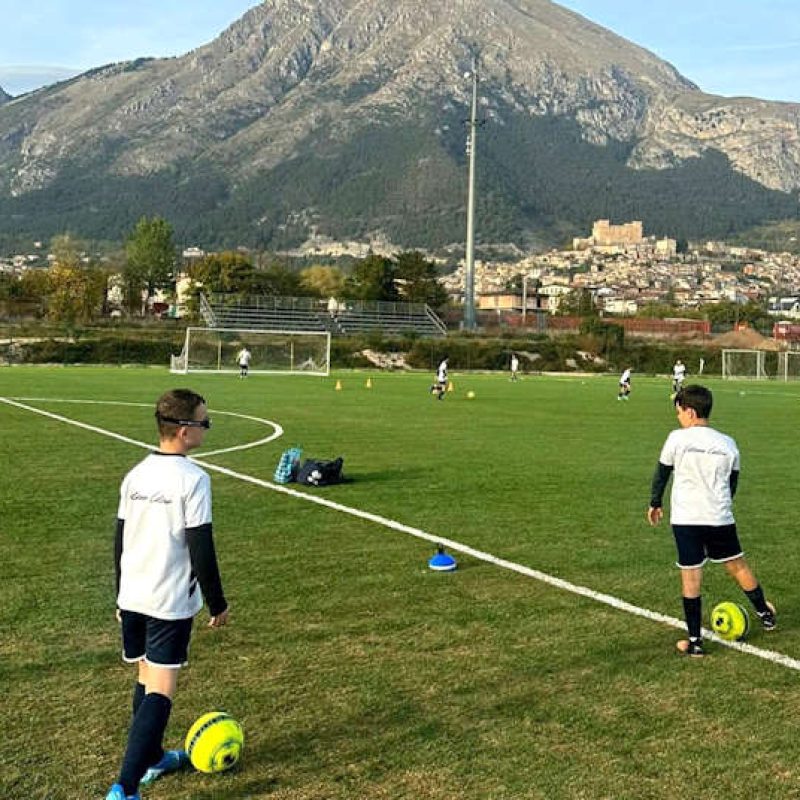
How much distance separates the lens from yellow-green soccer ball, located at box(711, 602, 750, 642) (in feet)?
24.2

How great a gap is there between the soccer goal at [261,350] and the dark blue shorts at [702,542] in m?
56.2

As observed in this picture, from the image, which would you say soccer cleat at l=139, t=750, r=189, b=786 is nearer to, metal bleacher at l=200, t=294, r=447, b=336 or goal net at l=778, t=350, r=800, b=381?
goal net at l=778, t=350, r=800, b=381

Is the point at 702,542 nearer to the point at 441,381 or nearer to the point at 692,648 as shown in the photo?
the point at 692,648

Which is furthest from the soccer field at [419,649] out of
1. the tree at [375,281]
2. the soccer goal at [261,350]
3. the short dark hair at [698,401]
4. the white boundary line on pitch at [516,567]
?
the tree at [375,281]

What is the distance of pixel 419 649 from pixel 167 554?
8.91 ft

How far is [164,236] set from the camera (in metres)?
129

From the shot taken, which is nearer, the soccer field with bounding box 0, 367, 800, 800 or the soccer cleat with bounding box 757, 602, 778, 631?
the soccer field with bounding box 0, 367, 800, 800

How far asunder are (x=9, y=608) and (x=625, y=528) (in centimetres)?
712

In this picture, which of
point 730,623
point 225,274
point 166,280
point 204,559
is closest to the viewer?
point 204,559

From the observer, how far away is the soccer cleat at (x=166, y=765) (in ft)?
16.4

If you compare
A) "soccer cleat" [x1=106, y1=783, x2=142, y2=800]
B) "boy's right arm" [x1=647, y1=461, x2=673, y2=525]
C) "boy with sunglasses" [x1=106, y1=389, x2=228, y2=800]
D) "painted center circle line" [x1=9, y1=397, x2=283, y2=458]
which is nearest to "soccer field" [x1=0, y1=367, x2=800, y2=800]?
"soccer cleat" [x1=106, y1=783, x2=142, y2=800]

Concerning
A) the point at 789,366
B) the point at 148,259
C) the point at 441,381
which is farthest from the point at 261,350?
the point at 148,259

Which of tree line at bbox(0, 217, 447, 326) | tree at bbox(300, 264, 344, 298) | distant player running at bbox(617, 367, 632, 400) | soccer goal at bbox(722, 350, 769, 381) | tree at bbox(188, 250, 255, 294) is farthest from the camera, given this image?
tree at bbox(300, 264, 344, 298)

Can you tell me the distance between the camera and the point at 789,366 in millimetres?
78125
